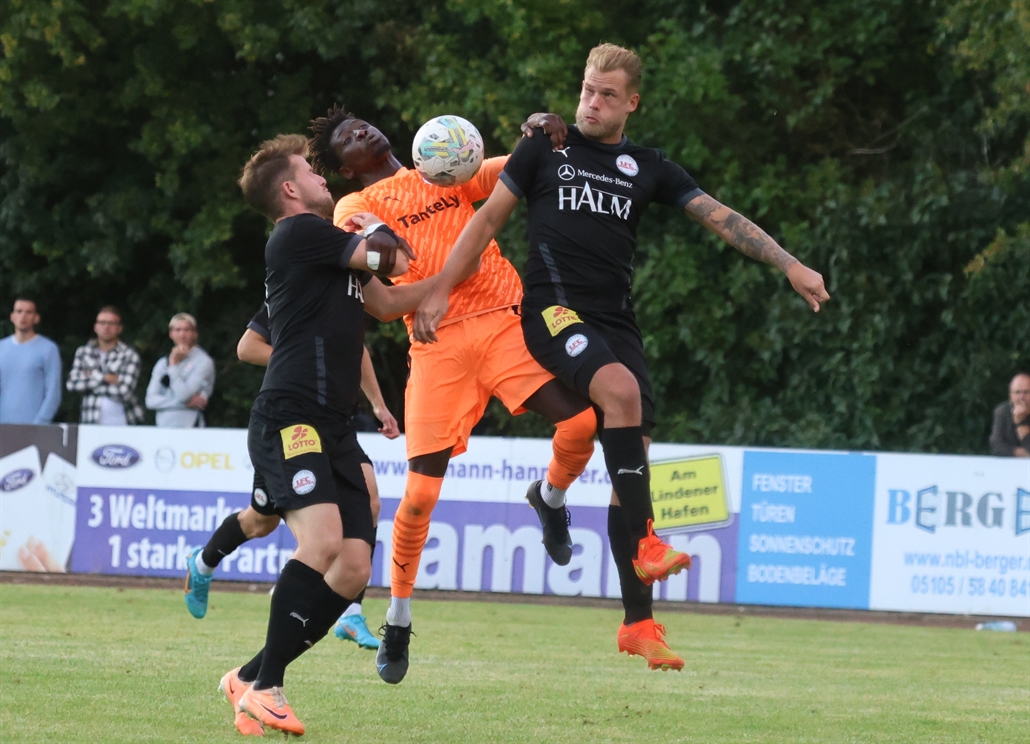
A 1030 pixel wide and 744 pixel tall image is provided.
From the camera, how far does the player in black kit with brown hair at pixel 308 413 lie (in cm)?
589

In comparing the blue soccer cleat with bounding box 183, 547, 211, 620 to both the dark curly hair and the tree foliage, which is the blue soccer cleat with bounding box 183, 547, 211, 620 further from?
the tree foliage

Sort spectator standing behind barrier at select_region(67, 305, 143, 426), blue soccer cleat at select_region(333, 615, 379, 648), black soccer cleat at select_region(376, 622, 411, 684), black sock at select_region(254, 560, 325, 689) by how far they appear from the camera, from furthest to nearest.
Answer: spectator standing behind barrier at select_region(67, 305, 143, 426) < blue soccer cleat at select_region(333, 615, 379, 648) < black soccer cleat at select_region(376, 622, 411, 684) < black sock at select_region(254, 560, 325, 689)

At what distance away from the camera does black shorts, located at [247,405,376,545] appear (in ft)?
19.3

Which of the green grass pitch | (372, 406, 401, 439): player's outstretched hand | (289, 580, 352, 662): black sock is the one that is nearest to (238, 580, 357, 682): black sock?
(289, 580, 352, 662): black sock

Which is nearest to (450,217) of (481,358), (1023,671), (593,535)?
(481,358)

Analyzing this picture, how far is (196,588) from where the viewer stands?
8039mm

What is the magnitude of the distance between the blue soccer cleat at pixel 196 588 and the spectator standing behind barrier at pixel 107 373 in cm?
682

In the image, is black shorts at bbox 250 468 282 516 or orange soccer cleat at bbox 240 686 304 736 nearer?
orange soccer cleat at bbox 240 686 304 736

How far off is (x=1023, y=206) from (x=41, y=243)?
12588 millimetres

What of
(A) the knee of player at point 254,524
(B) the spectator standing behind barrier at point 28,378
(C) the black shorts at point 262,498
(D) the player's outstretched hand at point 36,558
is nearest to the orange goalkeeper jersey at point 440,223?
(C) the black shorts at point 262,498

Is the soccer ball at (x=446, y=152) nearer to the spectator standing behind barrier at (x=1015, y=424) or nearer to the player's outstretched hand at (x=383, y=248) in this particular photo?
the player's outstretched hand at (x=383, y=248)

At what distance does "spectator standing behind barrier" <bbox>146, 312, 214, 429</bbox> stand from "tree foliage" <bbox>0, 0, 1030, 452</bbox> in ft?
16.3

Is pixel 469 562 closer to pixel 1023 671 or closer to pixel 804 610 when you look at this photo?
pixel 804 610

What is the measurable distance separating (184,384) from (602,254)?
8755mm
